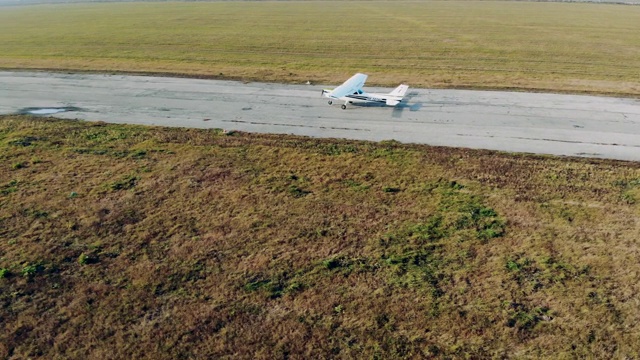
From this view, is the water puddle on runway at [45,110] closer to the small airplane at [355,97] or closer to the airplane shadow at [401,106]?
the small airplane at [355,97]

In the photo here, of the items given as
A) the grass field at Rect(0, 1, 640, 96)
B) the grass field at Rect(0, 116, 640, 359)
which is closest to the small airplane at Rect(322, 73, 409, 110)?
the grass field at Rect(0, 116, 640, 359)

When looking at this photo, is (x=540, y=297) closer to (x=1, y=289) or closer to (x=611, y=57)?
(x=1, y=289)

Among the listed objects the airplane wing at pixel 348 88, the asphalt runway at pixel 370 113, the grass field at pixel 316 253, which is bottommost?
the grass field at pixel 316 253

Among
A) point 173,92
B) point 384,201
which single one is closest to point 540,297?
point 384,201

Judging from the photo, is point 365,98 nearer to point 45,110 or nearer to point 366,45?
point 45,110

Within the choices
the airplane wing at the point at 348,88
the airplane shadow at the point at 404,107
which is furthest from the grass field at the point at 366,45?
the airplane wing at the point at 348,88

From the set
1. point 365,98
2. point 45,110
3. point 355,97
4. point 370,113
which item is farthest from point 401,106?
point 45,110
